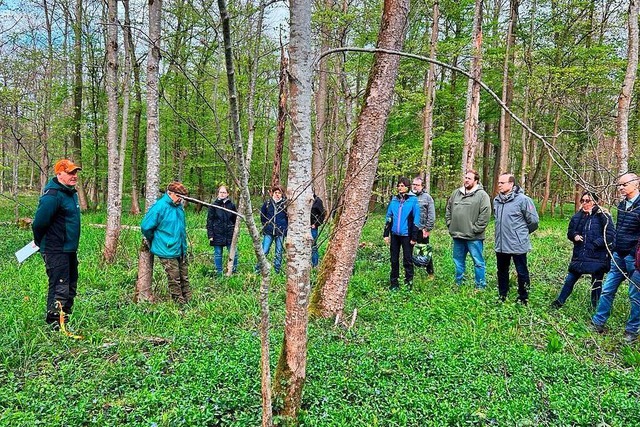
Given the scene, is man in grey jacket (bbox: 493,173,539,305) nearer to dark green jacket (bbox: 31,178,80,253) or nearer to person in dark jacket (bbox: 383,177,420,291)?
person in dark jacket (bbox: 383,177,420,291)

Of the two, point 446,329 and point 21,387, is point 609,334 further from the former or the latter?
point 21,387

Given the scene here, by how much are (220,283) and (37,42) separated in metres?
14.4

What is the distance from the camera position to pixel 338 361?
3.72 m

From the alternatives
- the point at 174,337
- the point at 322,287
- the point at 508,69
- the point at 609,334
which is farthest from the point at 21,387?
the point at 508,69

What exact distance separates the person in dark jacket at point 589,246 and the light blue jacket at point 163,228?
5515 mm

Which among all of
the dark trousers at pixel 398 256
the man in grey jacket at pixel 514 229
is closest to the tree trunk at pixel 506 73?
the man in grey jacket at pixel 514 229

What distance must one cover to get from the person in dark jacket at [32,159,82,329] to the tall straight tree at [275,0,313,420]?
10.5ft

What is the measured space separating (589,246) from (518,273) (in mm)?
1012

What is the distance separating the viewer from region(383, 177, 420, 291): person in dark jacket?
6547 mm

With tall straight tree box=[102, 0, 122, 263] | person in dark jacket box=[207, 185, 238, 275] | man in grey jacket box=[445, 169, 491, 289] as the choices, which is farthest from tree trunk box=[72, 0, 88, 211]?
man in grey jacket box=[445, 169, 491, 289]

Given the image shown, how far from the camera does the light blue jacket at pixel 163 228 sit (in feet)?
17.7

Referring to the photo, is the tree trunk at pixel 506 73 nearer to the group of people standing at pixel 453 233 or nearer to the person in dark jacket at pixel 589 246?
the group of people standing at pixel 453 233

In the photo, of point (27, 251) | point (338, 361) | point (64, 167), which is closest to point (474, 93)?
point (338, 361)

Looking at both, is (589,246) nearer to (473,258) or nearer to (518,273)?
(518,273)
